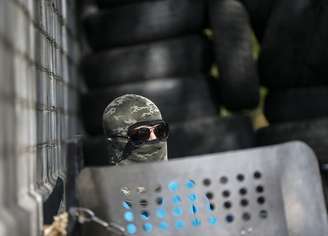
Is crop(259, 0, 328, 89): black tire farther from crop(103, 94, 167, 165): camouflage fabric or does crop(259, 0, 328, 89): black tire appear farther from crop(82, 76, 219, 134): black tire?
crop(103, 94, 167, 165): camouflage fabric

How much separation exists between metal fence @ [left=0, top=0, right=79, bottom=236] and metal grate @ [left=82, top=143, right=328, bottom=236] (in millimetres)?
198

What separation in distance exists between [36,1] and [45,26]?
0.26 meters

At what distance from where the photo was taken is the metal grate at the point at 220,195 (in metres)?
1.76

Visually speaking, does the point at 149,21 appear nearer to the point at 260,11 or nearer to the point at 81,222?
the point at 260,11

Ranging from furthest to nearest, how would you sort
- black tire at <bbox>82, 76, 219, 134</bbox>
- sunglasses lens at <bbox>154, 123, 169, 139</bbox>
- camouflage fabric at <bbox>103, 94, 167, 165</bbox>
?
black tire at <bbox>82, 76, 219, 134</bbox>
camouflage fabric at <bbox>103, 94, 167, 165</bbox>
sunglasses lens at <bbox>154, 123, 169, 139</bbox>

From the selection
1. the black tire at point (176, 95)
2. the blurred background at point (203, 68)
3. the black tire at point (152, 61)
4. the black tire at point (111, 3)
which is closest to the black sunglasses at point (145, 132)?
the blurred background at point (203, 68)

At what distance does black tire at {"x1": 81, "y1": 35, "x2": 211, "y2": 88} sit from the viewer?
408cm

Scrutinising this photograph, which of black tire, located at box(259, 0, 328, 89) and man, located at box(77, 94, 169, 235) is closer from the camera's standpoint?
man, located at box(77, 94, 169, 235)

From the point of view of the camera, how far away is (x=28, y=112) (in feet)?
5.92

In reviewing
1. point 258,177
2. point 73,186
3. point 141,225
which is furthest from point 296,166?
point 73,186

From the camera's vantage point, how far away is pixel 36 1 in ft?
6.74

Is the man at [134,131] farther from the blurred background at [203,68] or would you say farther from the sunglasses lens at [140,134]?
the blurred background at [203,68]

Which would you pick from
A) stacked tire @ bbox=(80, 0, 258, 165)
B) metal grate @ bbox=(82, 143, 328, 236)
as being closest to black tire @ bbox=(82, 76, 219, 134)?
stacked tire @ bbox=(80, 0, 258, 165)

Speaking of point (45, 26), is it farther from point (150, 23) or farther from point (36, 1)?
point (150, 23)
